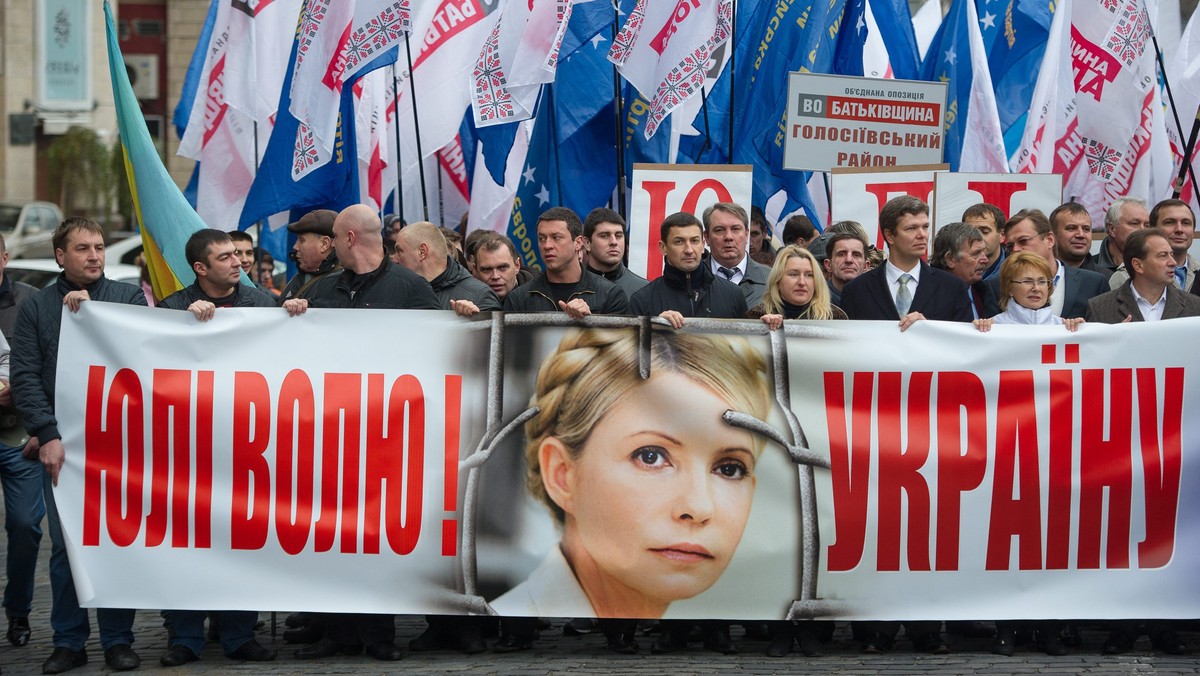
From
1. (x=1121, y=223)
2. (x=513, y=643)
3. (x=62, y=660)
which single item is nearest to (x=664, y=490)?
(x=513, y=643)

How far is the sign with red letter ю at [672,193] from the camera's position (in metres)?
10.5

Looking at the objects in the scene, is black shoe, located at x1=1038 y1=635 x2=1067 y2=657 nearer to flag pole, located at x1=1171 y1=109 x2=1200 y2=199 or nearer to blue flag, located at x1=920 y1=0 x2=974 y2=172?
flag pole, located at x1=1171 y1=109 x2=1200 y2=199

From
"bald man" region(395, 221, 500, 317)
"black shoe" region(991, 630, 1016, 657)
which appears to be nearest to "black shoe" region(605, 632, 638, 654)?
"black shoe" region(991, 630, 1016, 657)

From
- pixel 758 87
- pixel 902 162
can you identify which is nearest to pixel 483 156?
pixel 758 87

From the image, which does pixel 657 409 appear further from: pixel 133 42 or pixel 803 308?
pixel 133 42

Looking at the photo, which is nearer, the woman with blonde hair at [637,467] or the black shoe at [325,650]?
the woman with blonde hair at [637,467]

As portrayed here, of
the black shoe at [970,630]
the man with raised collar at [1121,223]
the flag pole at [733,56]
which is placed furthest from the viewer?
the flag pole at [733,56]

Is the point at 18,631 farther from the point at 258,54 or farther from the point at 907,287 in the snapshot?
the point at 258,54

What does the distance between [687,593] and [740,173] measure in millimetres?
3749

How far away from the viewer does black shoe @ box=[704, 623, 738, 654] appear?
757cm

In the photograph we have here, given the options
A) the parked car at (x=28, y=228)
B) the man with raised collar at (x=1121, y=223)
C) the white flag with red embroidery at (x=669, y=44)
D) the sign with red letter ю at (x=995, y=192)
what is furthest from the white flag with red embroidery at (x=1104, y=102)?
the parked car at (x=28, y=228)

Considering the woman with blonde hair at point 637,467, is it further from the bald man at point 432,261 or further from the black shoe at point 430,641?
the bald man at point 432,261

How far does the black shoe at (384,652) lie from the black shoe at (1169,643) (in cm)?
332

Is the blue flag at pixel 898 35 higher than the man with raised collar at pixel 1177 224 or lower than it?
higher
